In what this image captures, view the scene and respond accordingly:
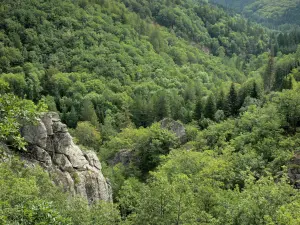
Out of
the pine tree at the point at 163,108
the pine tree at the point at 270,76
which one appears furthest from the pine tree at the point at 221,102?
the pine tree at the point at 270,76

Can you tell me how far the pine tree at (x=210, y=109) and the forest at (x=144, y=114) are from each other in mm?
254

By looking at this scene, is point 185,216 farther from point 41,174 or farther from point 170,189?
point 41,174

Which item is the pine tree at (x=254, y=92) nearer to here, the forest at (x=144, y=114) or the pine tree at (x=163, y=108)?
the forest at (x=144, y=114)

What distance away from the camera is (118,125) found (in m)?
109

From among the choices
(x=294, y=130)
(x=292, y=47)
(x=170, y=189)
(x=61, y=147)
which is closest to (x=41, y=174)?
(x=61, y=147)

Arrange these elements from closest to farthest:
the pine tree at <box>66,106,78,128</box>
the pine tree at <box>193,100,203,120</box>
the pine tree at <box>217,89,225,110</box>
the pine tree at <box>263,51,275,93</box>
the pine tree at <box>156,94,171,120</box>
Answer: the pine tree at <box>217,89,225,110</box>
the pine tree at <box>193,100,203,120</box>
the pine tree at <box>156,94,171,120</box>
the pine tree at <box>66,106,78,128</box>
the pine tree at <box>263,51,275,93</box>

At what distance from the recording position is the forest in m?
27.8

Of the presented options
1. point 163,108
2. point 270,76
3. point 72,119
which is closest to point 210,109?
point 163,108

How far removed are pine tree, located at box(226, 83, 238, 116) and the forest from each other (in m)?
0.69

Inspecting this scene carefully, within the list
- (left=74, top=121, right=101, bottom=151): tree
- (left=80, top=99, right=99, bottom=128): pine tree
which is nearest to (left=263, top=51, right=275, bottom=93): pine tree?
(left=80, top=99, right=99, bottom=128): pine tree

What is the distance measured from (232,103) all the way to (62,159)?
170 feet

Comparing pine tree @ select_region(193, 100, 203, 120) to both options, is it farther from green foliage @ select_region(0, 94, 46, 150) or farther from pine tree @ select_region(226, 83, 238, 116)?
green foliage @ select_region(0, 94, 46, 150)

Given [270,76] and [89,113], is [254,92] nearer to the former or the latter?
[270,76]

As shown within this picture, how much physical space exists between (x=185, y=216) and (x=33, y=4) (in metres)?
150
